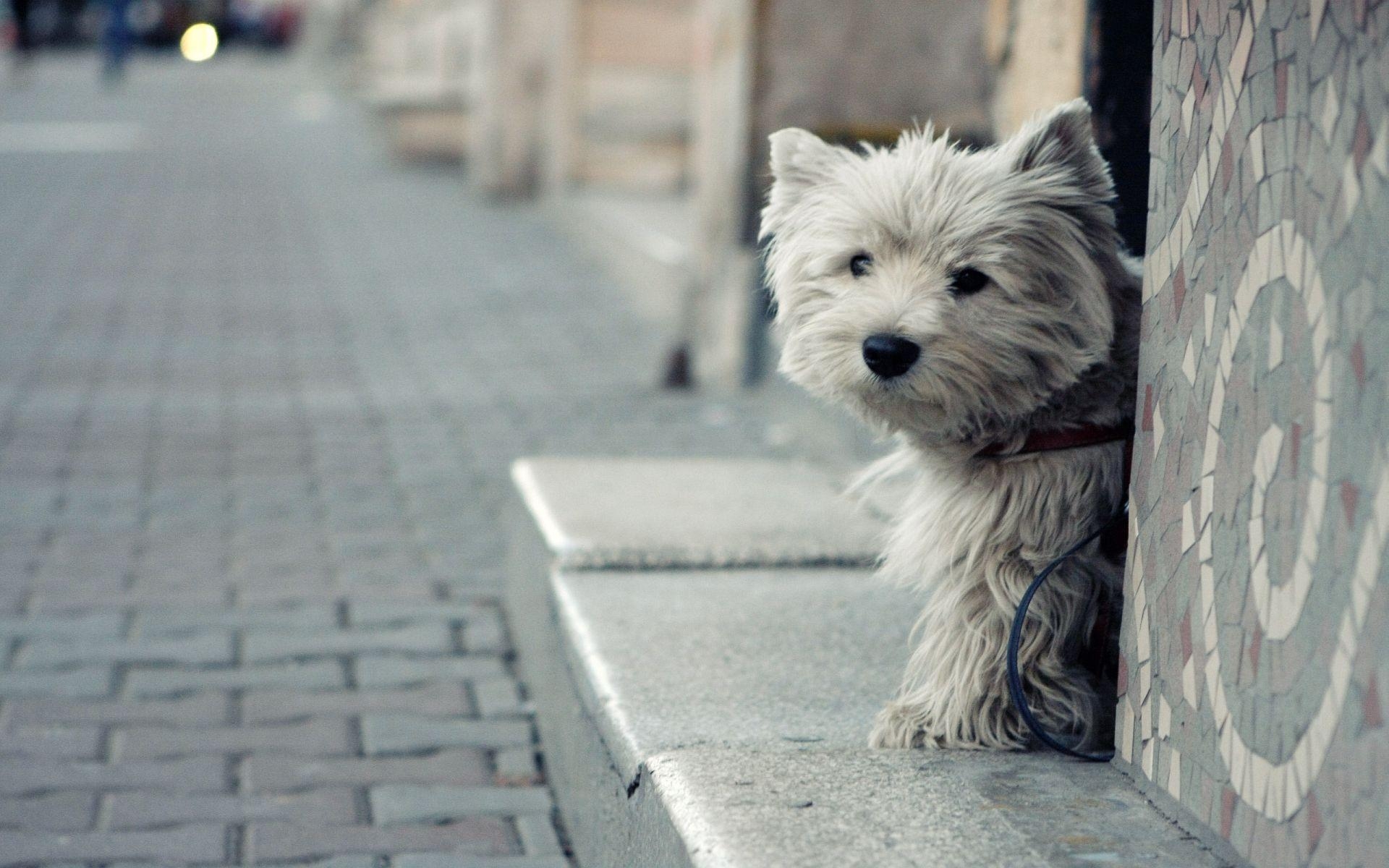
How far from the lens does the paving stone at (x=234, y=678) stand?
3.92 m

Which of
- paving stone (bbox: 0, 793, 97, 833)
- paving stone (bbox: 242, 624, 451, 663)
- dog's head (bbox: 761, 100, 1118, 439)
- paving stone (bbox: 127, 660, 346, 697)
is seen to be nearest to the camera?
dog's head (bbox: 761, 100, 1118, 439)

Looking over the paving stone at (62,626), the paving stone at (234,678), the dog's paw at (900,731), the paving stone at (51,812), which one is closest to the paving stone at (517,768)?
the paving stone at (234,678)

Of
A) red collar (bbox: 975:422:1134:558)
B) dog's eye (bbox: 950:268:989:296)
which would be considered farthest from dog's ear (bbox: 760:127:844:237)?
red collar (bbox: 975:422:1134:558)

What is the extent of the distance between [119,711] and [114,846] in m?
0.75

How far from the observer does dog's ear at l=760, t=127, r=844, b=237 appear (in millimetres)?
2658

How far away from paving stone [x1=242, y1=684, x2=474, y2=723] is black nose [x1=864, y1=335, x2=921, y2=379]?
1.84 metres

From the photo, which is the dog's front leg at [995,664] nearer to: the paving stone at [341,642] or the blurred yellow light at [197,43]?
the paving stone at [341,642]

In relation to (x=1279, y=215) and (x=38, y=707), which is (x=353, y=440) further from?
(x=1279, y=215)

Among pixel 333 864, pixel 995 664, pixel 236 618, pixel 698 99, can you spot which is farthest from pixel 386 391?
pixel 995 664

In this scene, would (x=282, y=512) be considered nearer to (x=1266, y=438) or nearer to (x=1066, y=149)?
(x=1066, y=149)

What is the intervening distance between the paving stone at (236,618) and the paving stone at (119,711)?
1.70ft

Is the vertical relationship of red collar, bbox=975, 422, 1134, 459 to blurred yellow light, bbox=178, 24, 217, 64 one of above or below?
below

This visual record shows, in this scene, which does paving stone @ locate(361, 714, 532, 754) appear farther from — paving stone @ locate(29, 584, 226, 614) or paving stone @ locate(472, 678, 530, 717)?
paving stone @ locate(29, 584, 226, 614)

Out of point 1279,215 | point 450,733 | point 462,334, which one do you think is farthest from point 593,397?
point 1279,215
